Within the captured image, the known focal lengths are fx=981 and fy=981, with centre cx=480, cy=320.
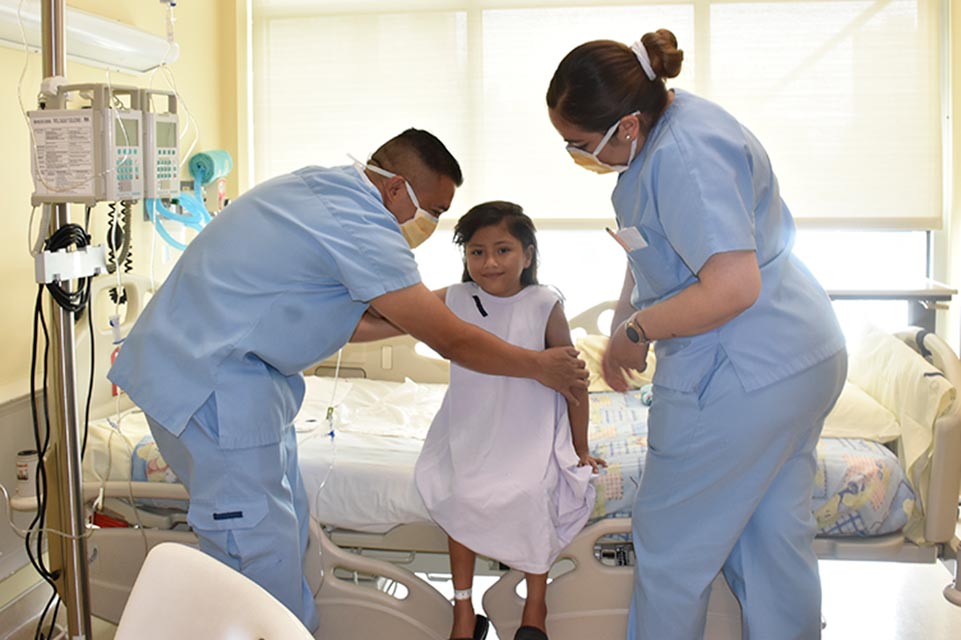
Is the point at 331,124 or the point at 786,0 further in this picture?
the point at 331,124

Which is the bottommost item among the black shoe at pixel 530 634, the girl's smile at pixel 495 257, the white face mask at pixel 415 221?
the black shoe at pixel 530 634

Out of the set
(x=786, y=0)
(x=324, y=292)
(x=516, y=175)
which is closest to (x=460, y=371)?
(x=324, y=292)

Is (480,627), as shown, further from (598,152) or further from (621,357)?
(598,152)

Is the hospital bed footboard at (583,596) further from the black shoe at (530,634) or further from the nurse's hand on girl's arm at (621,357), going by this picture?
the nurse's hand on girl's arm at (621,357)

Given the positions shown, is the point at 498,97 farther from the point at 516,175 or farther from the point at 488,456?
the point at 488,456

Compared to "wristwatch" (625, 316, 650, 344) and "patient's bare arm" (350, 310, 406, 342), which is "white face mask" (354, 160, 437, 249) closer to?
"patient's bare arm" (350, 310, 406, 342)

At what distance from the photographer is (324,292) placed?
1832 millimetres

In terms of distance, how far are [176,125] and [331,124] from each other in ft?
5.83

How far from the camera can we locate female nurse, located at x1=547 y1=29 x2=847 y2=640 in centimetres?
163

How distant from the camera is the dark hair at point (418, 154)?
1.89 metres

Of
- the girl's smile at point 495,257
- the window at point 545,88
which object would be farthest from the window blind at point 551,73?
the girl's smile at point 495,257

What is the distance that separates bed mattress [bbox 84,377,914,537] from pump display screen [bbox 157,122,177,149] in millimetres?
743

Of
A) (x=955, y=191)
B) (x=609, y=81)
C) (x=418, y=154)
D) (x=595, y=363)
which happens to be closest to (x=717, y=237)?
(x=609, y=81)

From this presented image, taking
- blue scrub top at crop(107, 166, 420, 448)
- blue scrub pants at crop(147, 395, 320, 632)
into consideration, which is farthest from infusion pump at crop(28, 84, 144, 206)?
blue scrub pants at crop(147, 395, 320, 632)
